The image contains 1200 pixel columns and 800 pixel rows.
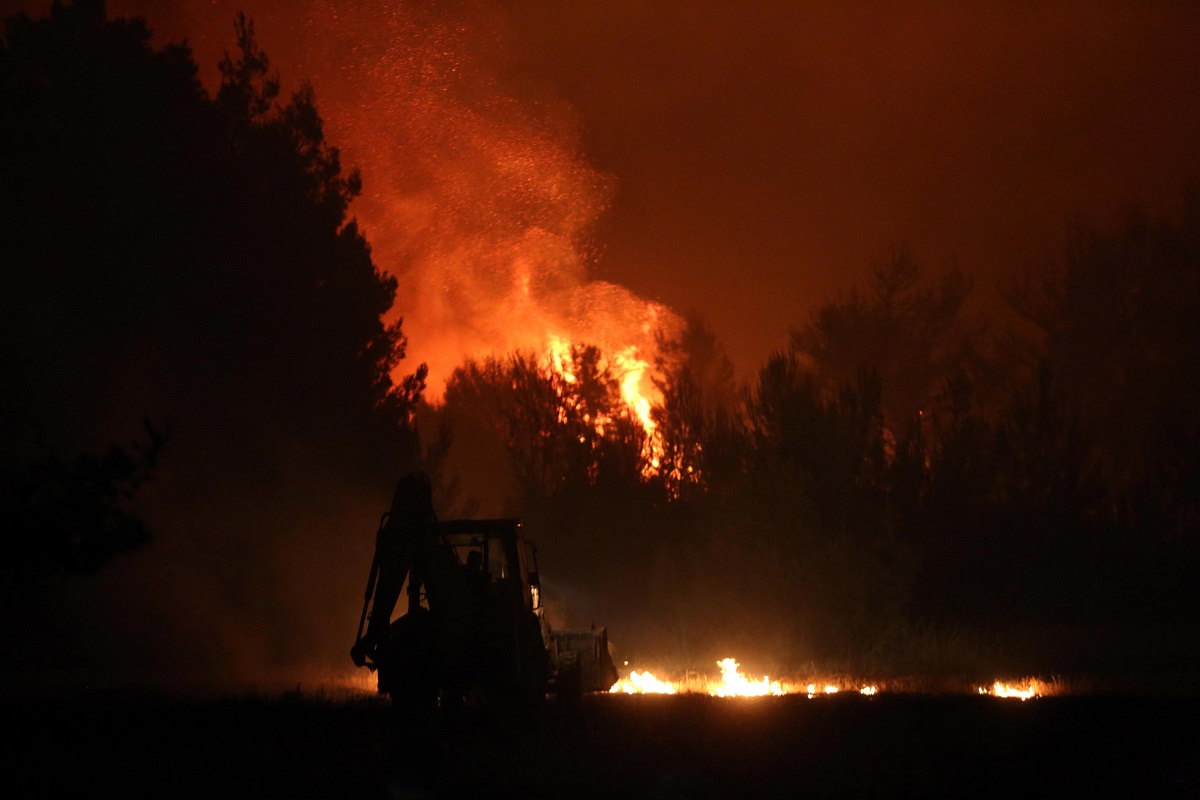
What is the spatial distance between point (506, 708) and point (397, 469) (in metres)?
19.2

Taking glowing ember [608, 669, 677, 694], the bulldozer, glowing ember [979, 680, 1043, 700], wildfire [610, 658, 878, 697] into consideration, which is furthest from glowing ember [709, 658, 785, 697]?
the bulldozer

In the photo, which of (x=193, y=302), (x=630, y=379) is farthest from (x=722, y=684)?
(x=630, y=379)

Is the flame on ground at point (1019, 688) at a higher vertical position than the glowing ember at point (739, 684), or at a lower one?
lower

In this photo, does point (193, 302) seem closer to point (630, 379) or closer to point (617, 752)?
point (617, 752)

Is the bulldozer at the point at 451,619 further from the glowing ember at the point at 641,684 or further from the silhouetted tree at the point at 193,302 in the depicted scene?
the silhouetted tree at the point at 193,302

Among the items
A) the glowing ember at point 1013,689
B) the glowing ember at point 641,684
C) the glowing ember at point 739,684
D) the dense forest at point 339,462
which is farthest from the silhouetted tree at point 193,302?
the glowing ember at point 1013,689

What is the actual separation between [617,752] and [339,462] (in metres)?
21.4

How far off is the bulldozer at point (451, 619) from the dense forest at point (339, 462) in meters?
3.39

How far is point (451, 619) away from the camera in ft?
48.5

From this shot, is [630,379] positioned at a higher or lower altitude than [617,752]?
higher

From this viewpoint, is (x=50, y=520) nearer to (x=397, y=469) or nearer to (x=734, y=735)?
(x=734, y=735)

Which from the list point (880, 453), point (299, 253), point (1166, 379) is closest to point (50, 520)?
point (299, 253)

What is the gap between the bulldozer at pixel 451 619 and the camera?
47.1 feet

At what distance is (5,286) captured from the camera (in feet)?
79.5
